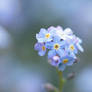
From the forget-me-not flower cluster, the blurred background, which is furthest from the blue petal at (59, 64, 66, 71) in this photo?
the blurred background

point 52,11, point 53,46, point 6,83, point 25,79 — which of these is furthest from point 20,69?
point 53,46

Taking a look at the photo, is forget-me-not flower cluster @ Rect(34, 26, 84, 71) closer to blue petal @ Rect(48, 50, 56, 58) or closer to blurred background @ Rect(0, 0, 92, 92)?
blue petal @ Rect(48, 50, 56, 58)

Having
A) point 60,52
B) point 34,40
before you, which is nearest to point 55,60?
point 60,52

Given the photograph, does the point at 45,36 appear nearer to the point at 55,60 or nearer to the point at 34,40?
the point at 55,60

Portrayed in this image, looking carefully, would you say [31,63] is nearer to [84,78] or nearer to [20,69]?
[20,69]

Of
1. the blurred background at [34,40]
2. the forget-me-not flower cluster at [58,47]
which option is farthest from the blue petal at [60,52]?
the blurred background at [34,40]

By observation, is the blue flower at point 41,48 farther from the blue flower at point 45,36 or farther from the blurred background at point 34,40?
the blurred background at point 34,40
